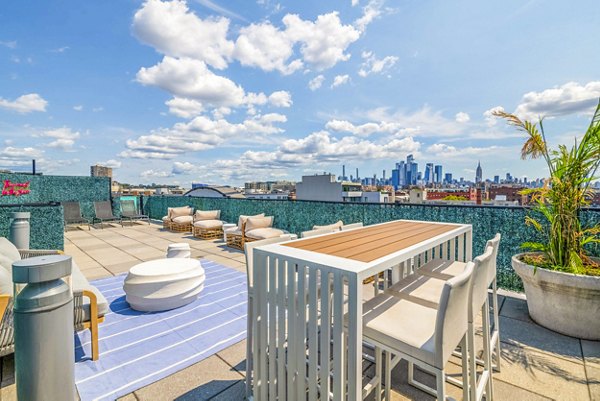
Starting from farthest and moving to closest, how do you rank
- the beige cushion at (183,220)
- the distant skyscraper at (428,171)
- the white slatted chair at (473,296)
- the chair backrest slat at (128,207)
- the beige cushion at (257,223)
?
the distant skyscraper at (428,171) → the chair backrest slat at (128,207) → the beige cushion at (183,220) → the beige cushion at (257,223) → the white slatted chair at (473,296)

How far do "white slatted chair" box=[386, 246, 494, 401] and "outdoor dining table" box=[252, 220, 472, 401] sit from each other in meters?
0.34

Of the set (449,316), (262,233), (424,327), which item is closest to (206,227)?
(262,233)

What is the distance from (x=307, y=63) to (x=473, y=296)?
779 cm

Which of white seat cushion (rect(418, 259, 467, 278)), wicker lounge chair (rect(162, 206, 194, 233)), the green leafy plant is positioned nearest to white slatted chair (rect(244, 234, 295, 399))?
white seat cushion (rect(418, 259, 467, 278))

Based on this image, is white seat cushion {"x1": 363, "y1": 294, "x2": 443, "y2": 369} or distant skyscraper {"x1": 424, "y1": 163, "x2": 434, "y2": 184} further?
distant skyscraper {"x1": 424, "y1": 163, "x2": 434, "y2": 184}

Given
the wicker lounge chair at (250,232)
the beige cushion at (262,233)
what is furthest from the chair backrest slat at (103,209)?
the beige cushion at (262,233)

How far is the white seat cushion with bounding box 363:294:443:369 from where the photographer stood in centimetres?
128

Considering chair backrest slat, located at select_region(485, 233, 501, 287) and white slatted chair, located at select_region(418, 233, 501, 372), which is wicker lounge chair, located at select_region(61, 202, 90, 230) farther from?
chair backrest slat, located at select_region(485, 233, 501, 287)

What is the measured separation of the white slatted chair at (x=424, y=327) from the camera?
3.85ft

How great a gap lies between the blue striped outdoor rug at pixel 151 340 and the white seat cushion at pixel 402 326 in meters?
1.63

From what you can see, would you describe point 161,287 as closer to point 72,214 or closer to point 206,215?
point 206,215

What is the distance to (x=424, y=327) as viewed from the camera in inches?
56.4

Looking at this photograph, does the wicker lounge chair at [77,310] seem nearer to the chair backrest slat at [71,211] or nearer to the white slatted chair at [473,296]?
the white slatted chair at [473,296]

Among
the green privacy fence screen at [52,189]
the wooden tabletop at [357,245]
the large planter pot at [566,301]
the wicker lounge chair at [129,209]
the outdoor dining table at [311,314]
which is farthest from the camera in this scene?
the wicker lounge chair at [129,209]
